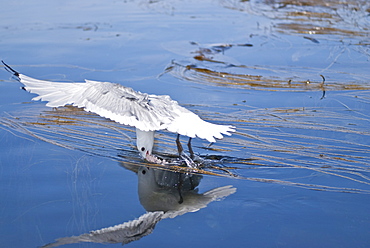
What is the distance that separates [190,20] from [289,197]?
5821 mm

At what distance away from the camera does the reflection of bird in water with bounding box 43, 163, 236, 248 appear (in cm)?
307

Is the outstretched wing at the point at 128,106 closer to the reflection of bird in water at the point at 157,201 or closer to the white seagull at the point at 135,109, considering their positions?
the white seagull at the point at 135,109

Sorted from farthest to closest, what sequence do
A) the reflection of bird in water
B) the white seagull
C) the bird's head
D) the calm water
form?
the bird's head < the white seagull < the calm water < the reflection of bird in water

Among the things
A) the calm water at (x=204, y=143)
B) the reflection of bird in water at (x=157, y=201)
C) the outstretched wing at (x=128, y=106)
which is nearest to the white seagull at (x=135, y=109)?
the outstretched wing at (x=128, y=106)

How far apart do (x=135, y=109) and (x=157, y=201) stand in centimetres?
67

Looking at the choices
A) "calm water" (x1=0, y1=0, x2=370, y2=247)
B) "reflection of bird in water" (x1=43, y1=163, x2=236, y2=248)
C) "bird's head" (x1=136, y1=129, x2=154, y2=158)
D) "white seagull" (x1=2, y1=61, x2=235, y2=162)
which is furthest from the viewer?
"bird's head" (x1=136, y1=129, x2=154, y2=158)

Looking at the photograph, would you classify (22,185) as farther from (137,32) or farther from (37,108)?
(137,32)

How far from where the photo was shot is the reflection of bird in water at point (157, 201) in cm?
307

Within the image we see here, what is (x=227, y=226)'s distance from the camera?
3.18 metres

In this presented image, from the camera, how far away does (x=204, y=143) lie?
4.31 m

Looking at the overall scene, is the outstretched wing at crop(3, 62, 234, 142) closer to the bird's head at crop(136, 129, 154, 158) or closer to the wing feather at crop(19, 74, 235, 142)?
the wing feather at crop(19, 74, 235, 142)

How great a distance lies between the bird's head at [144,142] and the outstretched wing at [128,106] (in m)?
0.17

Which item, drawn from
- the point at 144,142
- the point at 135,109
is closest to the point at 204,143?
the point at 144,142

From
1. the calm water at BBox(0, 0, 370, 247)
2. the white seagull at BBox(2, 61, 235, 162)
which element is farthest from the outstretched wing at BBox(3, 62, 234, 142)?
the calm water at BBox(0, 0, 370, 247)
